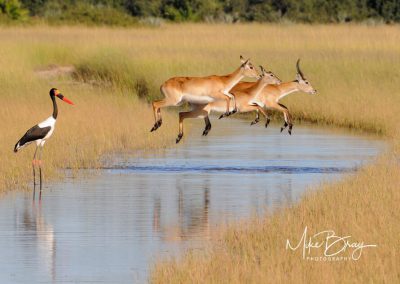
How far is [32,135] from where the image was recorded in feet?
52.5

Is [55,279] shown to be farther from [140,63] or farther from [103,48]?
[103,48]

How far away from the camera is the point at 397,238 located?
9.88m

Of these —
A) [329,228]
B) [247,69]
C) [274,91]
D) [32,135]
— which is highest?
[329,228]

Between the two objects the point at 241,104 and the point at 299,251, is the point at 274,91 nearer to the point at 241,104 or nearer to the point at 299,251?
the point at 241,104

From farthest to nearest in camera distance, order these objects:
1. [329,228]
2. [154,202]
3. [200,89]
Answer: [200,89], [154,202], [329,228]

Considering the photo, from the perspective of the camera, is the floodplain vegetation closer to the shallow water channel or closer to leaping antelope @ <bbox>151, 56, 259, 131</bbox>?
the shallow water channel

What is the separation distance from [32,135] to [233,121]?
9.63 meters

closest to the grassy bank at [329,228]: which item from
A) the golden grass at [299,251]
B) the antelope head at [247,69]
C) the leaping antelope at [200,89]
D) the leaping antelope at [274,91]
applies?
the golden grass at [299,251]

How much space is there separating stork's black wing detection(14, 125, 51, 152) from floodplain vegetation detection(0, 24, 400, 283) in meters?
0.30

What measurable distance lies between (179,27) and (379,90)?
69.8 feet

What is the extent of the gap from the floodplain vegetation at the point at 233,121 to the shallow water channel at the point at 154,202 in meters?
0.48

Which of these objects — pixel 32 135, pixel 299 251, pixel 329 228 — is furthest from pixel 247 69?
Result: pixel 299 251

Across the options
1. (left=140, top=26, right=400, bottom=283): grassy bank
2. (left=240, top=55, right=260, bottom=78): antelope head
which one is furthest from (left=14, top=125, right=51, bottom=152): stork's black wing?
(left=140, top=26, right=400, bottom=283): grassy bank

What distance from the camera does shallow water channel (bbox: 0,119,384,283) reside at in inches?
390
